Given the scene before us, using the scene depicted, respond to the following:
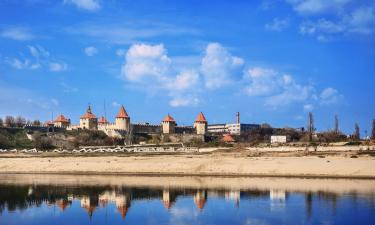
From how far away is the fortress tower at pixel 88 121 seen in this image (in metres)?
142

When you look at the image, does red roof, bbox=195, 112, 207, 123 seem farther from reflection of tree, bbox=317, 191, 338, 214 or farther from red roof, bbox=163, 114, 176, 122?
reflection of tree, bbox=317, 191, 338, 214

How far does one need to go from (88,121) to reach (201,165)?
85.5m

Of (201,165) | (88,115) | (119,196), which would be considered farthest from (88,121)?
(119,196)

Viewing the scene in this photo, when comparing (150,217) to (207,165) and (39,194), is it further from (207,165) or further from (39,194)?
(207,165)

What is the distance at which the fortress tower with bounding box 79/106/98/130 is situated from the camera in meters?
142

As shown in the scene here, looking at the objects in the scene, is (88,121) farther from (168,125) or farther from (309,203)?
(309,203)

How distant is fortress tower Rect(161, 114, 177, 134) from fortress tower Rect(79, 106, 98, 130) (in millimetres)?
17980

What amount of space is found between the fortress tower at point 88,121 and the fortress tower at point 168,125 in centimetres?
1798

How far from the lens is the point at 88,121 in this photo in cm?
14175

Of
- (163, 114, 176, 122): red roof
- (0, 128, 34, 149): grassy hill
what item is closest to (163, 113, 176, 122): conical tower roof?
(163, 114, 176, 122): red roof

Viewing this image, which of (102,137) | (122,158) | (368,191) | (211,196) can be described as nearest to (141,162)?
(122,158)

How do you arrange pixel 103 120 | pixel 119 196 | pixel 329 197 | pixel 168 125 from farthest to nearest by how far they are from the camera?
pixel 103 120 < pixel 168 125 < pixel 119 196 < pixel 329 197

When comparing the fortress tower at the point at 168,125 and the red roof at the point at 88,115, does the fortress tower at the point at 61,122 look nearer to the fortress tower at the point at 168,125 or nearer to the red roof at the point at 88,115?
the red roof at the point at 88,115

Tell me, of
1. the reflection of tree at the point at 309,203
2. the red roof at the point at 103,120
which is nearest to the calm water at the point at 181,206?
the reflection of tree at the point at 309,203
